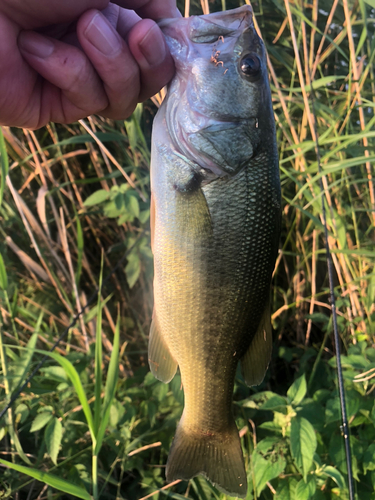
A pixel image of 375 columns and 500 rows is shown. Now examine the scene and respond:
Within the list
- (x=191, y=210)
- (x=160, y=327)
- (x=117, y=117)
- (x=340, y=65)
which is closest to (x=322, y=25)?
(x=340, y=65)

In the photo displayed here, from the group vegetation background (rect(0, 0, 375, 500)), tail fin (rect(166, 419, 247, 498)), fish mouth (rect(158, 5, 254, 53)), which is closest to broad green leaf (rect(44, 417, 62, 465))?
vegetation background (rect(0, 0, 375, 500))

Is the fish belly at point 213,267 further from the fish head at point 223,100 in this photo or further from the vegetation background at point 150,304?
the vegetation background at point 150,304

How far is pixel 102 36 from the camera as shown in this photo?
32.7 inches

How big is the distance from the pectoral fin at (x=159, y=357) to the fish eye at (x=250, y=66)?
76 cm

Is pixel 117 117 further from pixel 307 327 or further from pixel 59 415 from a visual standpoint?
pixel 307 327

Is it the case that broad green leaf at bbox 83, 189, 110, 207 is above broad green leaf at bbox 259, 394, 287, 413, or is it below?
above

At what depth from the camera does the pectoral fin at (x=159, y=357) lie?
1.09 metres

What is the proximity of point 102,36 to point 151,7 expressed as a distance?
277 millimetres

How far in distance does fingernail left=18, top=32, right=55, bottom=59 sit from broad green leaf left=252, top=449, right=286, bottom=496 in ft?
4.59

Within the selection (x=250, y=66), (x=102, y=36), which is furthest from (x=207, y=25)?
(x=102, y=36)

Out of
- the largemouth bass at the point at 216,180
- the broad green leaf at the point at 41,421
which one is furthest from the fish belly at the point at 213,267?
the broad green leaf at the point at 41,421

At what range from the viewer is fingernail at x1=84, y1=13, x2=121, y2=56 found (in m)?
0.82

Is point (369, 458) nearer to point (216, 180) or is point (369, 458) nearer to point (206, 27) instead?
point (216, 180)

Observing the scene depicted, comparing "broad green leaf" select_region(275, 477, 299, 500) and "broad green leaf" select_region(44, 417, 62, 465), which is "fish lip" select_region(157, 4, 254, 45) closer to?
"broad green leaf" select_region(44, 417, 62, 465)
